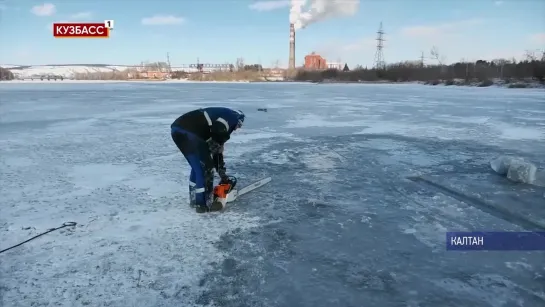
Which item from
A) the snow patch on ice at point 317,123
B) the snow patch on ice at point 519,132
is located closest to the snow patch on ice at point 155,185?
the snow patch on ice at point 317,123

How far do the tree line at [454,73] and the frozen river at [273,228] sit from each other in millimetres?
36201

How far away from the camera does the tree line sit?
132 ft

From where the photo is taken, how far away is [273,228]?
3.74 metres

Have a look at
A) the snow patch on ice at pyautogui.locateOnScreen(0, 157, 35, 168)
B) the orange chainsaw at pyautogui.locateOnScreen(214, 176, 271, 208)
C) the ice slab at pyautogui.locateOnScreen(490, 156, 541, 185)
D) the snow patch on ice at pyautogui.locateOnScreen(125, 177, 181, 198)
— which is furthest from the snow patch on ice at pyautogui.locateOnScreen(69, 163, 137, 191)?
the ice slab at pyautogui.locateOnScreen(490, 156, 541, 185)

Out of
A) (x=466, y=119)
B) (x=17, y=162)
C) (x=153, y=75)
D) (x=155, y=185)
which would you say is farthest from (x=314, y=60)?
(x=155, y=185)

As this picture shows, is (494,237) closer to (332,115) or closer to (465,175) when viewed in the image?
(465,175)

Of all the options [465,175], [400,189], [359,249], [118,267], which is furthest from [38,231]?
[465,175]

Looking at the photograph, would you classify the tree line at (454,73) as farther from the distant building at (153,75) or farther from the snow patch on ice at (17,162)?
the distant building at (153,75)

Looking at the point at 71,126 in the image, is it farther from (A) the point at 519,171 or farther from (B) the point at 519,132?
(B) the point at 519,132

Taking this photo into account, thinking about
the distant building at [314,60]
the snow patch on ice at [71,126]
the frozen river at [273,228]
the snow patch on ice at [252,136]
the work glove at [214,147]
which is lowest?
the frozen river at [273,228]

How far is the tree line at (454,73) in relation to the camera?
40.3 metres

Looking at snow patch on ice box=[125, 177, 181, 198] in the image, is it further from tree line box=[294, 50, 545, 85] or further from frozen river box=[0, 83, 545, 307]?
tree line box=[294, 50, 545, 85]

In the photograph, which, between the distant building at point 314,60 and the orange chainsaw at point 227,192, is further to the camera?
the distant building at point 314,60

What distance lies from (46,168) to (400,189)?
5216 mm
